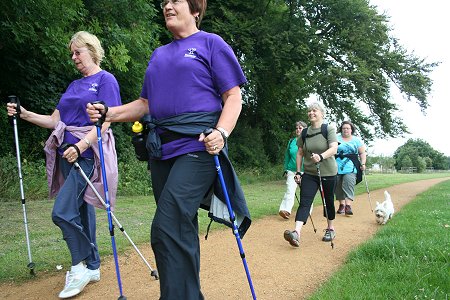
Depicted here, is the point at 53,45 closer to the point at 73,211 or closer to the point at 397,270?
the point at 73,211

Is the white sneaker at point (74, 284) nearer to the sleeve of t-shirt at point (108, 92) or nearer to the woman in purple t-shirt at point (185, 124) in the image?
the woman in purple t-shirt at point (185, 124)

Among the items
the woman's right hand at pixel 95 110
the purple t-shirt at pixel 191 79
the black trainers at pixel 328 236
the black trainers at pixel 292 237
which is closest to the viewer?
the purple t-shirt at pixel 191 79

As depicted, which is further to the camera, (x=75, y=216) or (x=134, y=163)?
(x=134, y=163)

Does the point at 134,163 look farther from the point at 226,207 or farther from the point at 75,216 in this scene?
the point at 226,207

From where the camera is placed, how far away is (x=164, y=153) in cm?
287

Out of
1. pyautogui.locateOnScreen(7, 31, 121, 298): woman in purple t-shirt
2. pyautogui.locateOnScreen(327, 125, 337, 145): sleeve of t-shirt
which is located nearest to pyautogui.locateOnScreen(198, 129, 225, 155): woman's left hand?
pyautogui.locateOnScreen(7, 31, 121, 298): woman in purple t-shirt

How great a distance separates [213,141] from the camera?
Result: 2641 millimetres

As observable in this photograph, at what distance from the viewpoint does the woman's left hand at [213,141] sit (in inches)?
104

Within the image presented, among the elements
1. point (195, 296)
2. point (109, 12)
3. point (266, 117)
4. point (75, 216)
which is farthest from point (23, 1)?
point (266, 117)

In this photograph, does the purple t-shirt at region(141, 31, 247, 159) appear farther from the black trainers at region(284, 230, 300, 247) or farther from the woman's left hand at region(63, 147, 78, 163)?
the black trainers at region(284, 230, 300, 247)

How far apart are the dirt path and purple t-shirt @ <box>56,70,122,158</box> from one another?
139 centimetres

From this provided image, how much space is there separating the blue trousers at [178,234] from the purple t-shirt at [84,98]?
1589mm

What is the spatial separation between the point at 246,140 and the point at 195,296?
19.6 meters

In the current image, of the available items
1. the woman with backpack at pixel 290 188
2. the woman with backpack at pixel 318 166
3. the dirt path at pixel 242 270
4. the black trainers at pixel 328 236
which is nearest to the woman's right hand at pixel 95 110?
the dirt path at pixel 242 270
